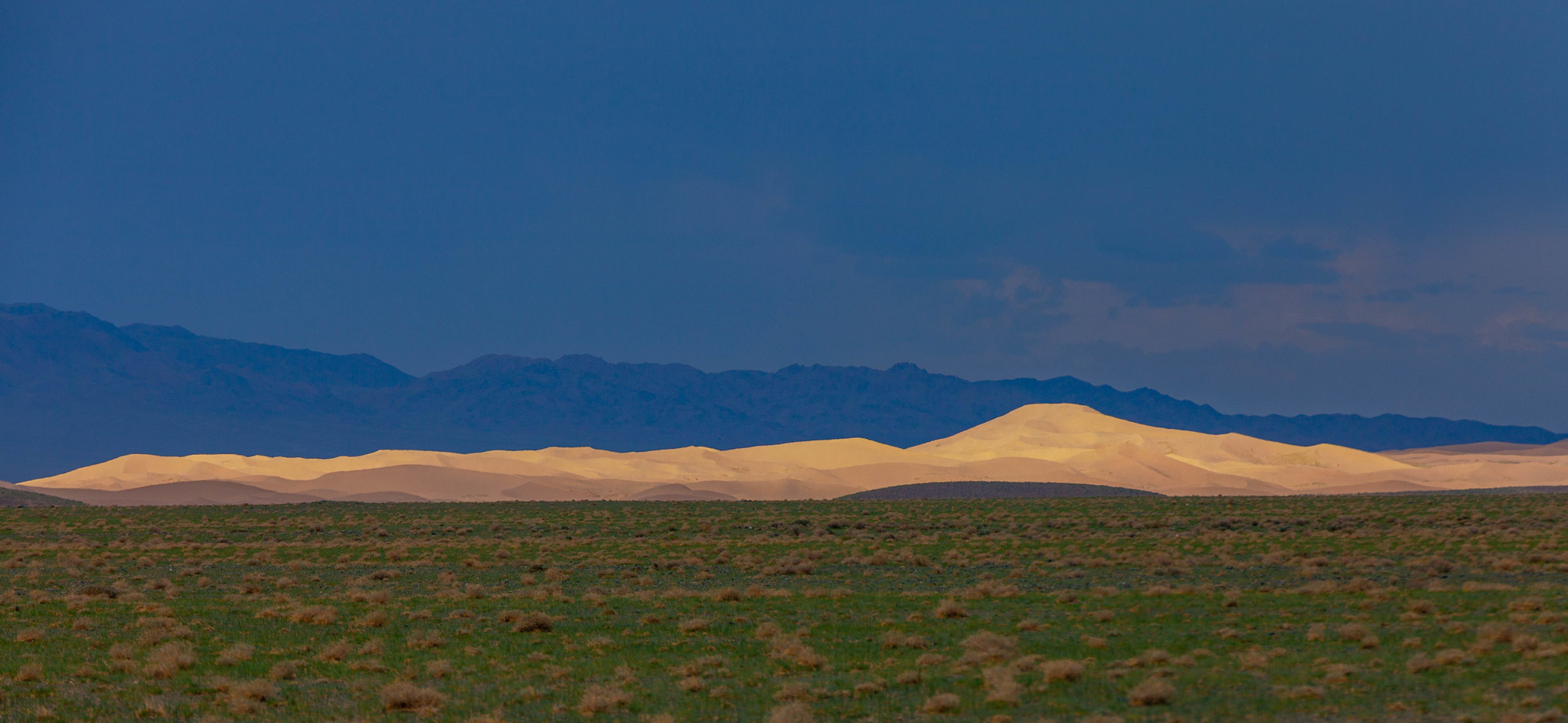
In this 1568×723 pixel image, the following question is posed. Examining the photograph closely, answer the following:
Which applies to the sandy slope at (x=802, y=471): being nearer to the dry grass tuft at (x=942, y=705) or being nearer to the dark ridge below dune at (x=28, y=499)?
the dark ridge below dune at (x=28, y=499)

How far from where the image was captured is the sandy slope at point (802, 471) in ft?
382

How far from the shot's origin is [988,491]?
97312 millimetres

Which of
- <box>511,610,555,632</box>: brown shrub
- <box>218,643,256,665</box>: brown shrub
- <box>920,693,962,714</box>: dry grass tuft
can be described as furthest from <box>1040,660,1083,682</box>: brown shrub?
<box>218,643,256,665</box>: brown shrub

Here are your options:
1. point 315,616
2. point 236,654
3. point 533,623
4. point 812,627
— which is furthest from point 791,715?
point 315,616

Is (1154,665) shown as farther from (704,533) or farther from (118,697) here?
(704,533)

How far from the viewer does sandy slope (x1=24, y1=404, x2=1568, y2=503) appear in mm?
116562

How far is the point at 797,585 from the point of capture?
3200 centimetres

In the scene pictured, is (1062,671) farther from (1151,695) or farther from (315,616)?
(315,616)

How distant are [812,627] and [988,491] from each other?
7505cm

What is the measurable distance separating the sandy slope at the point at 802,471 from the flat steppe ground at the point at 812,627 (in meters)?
69.2

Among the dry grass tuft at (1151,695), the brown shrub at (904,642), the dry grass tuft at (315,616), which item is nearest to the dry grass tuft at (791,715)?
the dry grass tuft at (1151,695)

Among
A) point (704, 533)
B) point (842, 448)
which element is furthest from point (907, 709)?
point (842, 448)

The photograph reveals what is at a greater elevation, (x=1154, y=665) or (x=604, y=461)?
(x=604, y=461)

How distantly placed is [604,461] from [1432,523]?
113488mm
